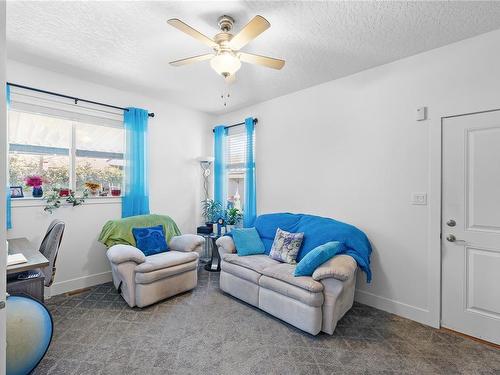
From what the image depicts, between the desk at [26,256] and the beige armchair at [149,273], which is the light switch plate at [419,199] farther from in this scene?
the desk at [26,256]

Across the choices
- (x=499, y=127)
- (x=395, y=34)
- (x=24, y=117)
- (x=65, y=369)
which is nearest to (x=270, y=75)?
(x=395, y=34)

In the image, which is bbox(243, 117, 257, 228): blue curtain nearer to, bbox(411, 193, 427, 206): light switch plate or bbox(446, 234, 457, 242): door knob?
bbox(411, 193, 427, 206): light switch plate

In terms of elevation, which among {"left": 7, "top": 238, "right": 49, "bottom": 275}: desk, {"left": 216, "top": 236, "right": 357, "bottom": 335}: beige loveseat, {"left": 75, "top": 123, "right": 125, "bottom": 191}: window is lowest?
{"left": 216, "top": 236, "right": 357, "bottom": 335}: beige loveseat

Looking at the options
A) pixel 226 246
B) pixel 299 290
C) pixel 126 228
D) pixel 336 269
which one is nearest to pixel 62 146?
pixel 126 228

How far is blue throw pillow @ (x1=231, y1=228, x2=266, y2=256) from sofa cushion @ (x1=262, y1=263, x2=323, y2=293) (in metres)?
0.51

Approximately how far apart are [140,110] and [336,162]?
9.49ft

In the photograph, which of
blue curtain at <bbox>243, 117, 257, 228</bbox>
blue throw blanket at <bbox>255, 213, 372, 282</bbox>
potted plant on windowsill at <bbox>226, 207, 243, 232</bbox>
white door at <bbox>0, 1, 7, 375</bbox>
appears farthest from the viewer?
potted plant on windowsill at <bbox>226, 207, 243, 232</bbox>

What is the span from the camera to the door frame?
96.6 inches

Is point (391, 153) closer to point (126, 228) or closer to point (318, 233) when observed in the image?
point (318, 233)

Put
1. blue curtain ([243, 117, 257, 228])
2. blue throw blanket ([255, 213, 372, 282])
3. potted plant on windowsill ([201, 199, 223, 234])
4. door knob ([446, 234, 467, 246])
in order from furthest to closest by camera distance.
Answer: potted plant on windowsill ([201, 199, 223, 234]) → blue curtain ([243, 117, 257, 228]) → blue throw blanket ([255, 213, 372, 282]) → door knob ([446, 234, 467, 246])

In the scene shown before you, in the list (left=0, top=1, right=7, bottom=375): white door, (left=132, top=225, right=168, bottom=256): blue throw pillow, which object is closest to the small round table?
(left=132, top=225, right=168, bottom=256): blue throw pillow

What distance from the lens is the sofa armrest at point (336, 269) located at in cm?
221

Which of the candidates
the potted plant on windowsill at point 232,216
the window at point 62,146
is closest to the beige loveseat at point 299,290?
the potted plant on windowsill at point 232,216

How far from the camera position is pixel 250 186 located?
408cm
